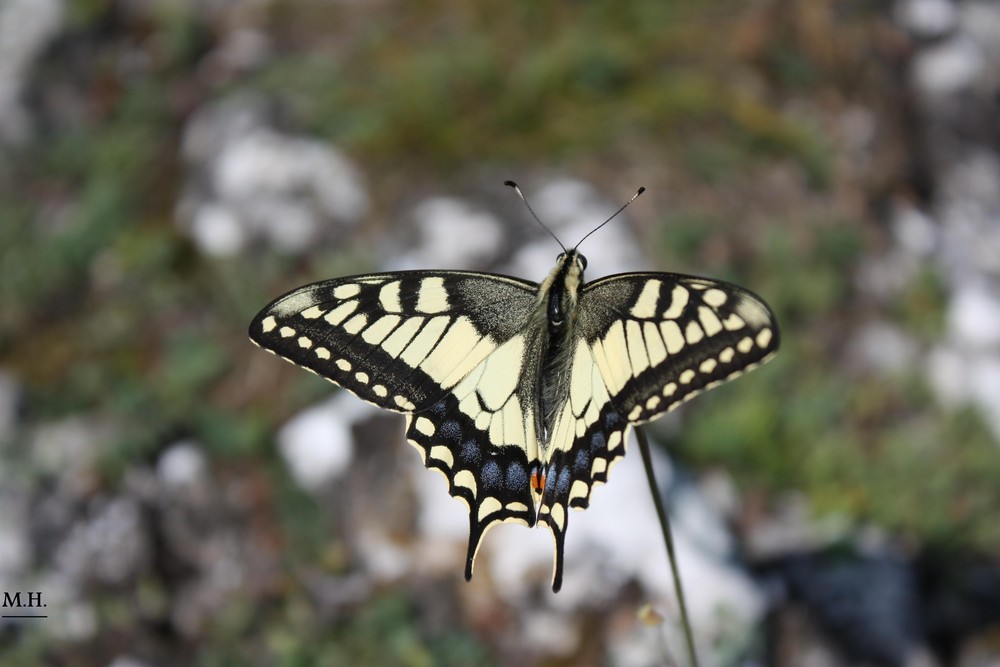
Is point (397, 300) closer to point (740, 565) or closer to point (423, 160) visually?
point (740, 565)

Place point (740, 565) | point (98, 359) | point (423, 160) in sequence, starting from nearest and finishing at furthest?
point (740, 565)
point (98, 359)
point (423, 160)

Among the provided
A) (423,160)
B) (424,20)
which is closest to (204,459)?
(423,160)

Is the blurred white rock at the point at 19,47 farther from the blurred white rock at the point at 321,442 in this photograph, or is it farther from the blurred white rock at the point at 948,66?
the blurred white rock at the point at 948,66

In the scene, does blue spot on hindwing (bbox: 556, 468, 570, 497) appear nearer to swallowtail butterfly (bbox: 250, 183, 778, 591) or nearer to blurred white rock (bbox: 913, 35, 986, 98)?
swallowtail butterfly (bbox: 250, 183, 778, 591)

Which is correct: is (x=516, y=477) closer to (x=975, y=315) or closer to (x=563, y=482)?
(x=563, y=482)

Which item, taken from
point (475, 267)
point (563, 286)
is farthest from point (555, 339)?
point (475, 267)

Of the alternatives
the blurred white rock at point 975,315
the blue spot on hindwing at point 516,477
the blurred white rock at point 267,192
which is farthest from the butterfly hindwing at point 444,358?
the blurred white rock at point 975,315

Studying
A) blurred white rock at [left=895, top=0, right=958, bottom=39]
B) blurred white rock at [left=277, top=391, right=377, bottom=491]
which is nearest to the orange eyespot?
blurred white rock at [left=277, top=391, right=377, bottom=491]
